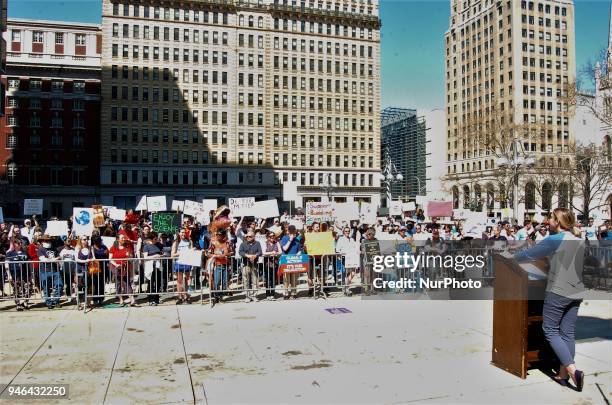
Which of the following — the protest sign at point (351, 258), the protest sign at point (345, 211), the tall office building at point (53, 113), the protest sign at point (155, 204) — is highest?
the tall office building at point (53, 113)

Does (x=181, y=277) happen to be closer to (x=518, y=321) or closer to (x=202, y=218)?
(x=202, y=218)

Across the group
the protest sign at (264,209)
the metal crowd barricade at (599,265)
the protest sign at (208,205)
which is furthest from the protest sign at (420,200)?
the metal crowd barricade at (599,265)

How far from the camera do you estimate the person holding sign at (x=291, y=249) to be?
12984 millimetres

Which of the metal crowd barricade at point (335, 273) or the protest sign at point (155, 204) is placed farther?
the protest sign at point (155, 204)

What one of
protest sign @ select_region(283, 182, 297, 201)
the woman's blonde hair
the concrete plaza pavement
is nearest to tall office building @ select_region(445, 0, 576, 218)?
protest sign @ select_region(283, 182, 297, 201)

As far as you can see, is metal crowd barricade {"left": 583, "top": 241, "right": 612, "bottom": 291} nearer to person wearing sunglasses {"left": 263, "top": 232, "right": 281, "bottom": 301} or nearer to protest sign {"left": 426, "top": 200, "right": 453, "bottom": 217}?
person wearing sunglasses {"left": 263, "top": 232, "right": 281, "bottom": 301}

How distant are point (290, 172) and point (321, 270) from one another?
8262 cm

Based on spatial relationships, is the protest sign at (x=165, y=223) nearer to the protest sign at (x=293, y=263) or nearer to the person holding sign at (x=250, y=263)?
the person holding sign at (x=250, y=263)

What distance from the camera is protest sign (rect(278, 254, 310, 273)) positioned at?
12766 mm

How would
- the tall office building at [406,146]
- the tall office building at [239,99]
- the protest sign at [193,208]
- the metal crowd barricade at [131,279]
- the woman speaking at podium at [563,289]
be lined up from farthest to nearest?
the tall office building at [406,146], the tall office building at [239,99], the protest sign at [193,208], the metal crowd barricade at [131,279], the woman speaking at podium at [563,289]

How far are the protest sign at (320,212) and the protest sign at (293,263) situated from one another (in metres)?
9.23

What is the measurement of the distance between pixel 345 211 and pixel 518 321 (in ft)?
56.6

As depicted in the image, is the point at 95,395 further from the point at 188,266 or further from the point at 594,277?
the point at 594,277

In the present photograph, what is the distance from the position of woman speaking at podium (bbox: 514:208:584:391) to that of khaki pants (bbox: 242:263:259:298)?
7.51m
